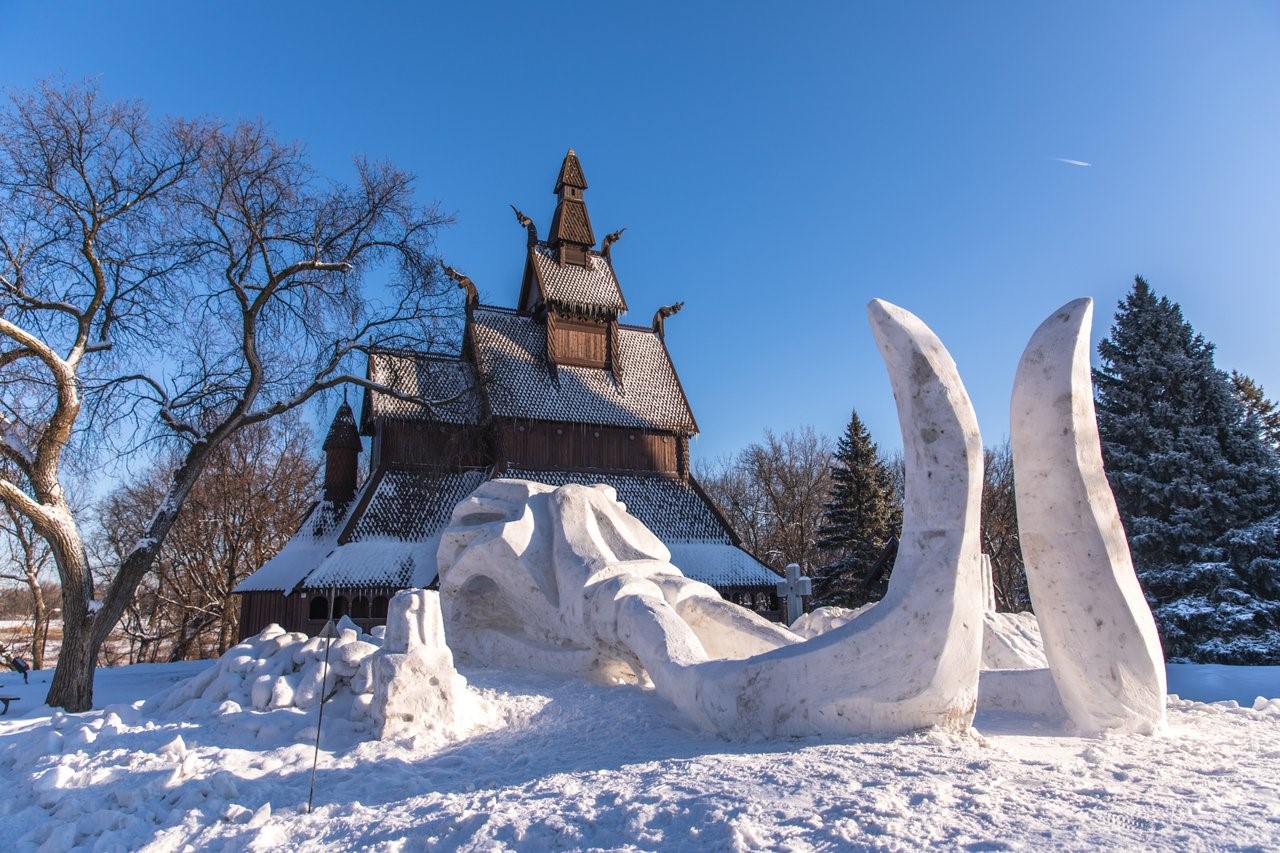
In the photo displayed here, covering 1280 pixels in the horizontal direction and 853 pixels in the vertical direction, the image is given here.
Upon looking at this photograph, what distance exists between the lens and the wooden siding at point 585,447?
79.7 feet

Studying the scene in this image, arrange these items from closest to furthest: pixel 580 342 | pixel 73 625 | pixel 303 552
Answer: pixel 73 625 < pixel 303 552 < pixel 580 342

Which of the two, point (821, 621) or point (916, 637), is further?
point (821, 621)

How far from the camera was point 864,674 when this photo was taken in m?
5.07

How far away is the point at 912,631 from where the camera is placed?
505cm

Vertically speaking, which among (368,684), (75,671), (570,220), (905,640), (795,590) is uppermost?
(570,220)

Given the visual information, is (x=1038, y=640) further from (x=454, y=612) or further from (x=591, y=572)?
(x=454, y=612)

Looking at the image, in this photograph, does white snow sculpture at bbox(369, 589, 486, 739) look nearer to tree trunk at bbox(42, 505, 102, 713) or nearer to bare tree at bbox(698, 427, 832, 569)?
tree trunk at bbox(42, 505, 102, 713)

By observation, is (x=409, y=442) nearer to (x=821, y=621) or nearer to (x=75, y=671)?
(x=75, y=671)

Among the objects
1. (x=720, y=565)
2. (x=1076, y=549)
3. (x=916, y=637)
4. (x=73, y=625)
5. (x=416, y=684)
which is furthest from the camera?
(x=720, y=565)

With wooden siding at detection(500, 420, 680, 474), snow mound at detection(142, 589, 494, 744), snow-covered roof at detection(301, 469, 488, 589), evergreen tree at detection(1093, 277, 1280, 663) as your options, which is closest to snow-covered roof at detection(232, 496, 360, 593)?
snow-covered roof at detection(301, 469, 488, 589)

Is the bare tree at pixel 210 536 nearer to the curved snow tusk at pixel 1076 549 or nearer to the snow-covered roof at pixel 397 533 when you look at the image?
the snow-covered roof at pixel 397 533

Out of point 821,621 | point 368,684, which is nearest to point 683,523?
point 821,621

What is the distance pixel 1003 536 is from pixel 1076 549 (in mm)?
28776

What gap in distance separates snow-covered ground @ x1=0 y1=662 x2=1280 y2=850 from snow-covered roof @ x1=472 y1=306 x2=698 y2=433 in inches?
713
